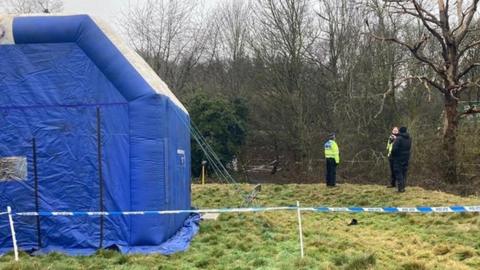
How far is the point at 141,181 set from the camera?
10266 millimetres

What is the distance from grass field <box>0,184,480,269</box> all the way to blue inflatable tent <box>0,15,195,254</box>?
0.88 meters

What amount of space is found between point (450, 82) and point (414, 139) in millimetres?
4075

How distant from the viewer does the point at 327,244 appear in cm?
1013

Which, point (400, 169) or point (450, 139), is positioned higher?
point (450, 139)

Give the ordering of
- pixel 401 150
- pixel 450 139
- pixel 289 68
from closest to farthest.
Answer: pixel 401 150 < pixel 450 139 < pixel 289 68

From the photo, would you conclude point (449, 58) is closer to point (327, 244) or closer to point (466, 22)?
point (466, 22)

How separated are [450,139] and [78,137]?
49.3ft

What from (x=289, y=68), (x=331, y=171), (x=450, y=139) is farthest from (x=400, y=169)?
(x=289, y=68)

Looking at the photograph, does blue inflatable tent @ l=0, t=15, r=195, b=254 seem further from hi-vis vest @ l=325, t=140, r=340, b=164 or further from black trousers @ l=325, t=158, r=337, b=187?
black trousers @ l=325, t=158, r=337, b=187

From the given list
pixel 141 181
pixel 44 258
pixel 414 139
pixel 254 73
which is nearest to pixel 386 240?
pixel 141 181

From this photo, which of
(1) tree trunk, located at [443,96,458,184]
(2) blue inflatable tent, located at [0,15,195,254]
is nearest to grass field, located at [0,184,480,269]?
(2) blue inflatable tent, located at [0,15,195,254]

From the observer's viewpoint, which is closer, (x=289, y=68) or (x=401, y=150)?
(x=401, y=150)

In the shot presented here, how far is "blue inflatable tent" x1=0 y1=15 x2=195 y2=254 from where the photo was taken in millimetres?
10328

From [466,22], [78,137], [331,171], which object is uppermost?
[466,22]
